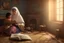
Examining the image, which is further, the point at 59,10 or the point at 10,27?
the point at 59,10

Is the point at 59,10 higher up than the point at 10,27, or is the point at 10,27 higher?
the point at 59,10

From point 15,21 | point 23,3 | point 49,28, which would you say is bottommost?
point 49,28

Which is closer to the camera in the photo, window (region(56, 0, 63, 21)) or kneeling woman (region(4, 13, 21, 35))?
kneeling woman (region(4, 13, 21, 35))

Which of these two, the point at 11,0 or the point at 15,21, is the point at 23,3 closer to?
the point at 11,0

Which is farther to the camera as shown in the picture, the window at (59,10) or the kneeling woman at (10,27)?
the window at (59,10)

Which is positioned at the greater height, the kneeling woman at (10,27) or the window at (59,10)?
the window at (59,10)

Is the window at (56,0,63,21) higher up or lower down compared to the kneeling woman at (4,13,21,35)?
higher up

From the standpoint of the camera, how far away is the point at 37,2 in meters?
8.88

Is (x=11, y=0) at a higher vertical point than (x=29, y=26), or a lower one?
higher

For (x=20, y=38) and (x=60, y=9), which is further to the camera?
(x=60, y=9)

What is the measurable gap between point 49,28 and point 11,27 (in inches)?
95.8

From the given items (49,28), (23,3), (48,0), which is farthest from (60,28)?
(23,3)

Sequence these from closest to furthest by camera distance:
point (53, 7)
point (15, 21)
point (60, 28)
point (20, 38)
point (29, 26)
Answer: point (20, 38)
point (60, 28)
point (15, 21)
point (53, 7)
point (29, 26)

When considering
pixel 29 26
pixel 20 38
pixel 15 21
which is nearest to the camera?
pixel 20 38
